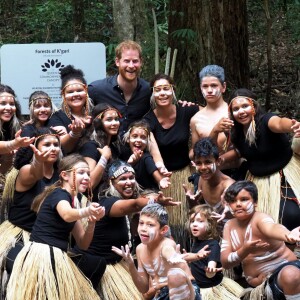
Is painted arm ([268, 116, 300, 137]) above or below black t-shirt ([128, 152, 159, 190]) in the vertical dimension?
above

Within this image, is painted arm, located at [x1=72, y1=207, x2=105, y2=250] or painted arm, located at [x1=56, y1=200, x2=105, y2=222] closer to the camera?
painted arm, located at [x1=56, y1=200, x2=105, y2=222]

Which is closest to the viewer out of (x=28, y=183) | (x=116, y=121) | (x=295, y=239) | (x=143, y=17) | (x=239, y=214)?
(x=295, y=239)

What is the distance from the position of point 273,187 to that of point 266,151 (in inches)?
9.4

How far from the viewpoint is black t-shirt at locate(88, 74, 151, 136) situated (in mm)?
5047

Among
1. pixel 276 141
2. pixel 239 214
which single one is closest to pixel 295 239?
pixel 239 214

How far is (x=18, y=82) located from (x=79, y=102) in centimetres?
115

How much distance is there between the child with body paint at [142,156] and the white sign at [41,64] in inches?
46.4

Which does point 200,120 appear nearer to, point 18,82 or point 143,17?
point 18,82

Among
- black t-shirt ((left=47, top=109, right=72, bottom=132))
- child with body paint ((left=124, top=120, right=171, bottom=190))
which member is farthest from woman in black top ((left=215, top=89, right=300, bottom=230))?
black t-shirt ((left=47, top=109, right=72, bottom=132))

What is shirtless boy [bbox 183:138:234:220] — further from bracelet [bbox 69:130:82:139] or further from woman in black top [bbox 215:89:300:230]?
bracelet [bbox 69:130:82:139]

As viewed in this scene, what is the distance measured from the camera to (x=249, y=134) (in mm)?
4574

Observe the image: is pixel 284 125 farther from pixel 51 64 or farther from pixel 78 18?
pixel 78 18

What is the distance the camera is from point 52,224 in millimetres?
4090

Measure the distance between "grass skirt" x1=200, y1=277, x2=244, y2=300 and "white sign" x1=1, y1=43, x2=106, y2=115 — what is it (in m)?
2.11
